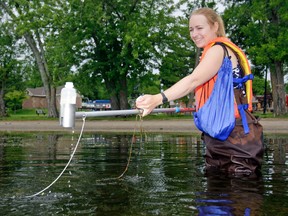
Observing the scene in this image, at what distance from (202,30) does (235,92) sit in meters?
0.73

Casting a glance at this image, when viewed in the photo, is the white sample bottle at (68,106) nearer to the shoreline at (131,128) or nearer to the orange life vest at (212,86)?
the orange life vest at (212,86)

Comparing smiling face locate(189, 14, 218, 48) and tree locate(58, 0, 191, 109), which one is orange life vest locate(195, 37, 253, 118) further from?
tree locate(58, 0, 191, 109)

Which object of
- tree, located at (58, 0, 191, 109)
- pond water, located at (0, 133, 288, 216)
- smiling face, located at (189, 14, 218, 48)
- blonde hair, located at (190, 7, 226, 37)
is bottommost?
pond water, located at (0, 133, 288, 216)

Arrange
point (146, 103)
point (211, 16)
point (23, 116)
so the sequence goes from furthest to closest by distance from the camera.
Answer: point (23, 116), point (211, 16), point (146, 103)

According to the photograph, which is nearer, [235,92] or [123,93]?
[235,92]

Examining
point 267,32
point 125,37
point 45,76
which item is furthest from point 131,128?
point 45,76

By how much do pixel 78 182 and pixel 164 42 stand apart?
31.6m

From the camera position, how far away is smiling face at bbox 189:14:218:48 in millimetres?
4773

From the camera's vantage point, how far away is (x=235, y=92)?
15.1 feet

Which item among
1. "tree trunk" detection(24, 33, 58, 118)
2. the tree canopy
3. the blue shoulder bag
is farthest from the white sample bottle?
"tree trunk" detection(24, 33, 58, 118)

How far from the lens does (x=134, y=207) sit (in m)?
3.52

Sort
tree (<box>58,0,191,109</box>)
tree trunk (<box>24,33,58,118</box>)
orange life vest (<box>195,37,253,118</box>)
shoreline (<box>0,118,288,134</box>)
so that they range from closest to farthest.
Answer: orange life vest (<box>195,37,253,118</box>) < shoreline (<box>0,118,288,134</box>) < tree (<box>58,0,191,109</box>) < tree trunk (<box>24,33,58,118</box>)

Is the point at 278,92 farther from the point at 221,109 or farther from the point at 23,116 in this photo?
the point at 221,109

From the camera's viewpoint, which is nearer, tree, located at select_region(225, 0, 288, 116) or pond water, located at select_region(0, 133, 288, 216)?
pond water, located at select_region(0, 133, 288, 216)
